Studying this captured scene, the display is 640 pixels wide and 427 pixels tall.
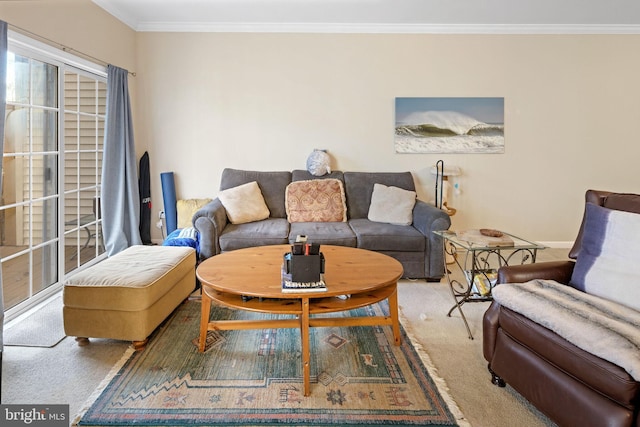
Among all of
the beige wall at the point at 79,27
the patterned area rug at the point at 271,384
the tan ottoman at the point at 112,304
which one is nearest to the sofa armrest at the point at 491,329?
the patterned area rug at the point at 271,384

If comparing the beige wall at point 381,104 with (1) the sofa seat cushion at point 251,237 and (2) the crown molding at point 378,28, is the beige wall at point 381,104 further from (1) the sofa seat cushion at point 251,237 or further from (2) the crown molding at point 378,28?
(1) the sofa seat cushion at point 251,237

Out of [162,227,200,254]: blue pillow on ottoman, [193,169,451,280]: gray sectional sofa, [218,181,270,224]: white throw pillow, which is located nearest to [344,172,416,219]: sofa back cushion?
[193,169,451,280]: gray sectional sofa

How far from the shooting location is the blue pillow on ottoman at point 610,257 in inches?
73.8

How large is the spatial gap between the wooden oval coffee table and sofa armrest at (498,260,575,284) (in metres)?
0.55

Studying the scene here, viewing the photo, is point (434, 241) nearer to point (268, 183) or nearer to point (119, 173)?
point (268, 183)

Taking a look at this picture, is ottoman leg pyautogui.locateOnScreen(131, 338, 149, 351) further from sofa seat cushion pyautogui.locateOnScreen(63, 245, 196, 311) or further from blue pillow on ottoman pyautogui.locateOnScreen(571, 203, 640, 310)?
blue pillow on ottoman pyautogui.locateOnScreen(571, 203, 640, 310)

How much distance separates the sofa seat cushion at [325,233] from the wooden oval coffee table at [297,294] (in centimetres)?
90

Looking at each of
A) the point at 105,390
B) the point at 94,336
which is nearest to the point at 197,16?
the point at 94,336

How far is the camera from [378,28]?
4.54 meters

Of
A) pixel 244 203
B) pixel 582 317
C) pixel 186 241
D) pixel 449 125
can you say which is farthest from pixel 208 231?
pixel 449 125

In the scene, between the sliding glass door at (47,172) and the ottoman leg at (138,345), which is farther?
the sliding glass door at (47,172)

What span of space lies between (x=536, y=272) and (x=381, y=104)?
2943mm

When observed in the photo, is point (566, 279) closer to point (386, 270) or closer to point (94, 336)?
point (386, 270)

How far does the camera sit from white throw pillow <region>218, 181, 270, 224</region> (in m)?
3.96
